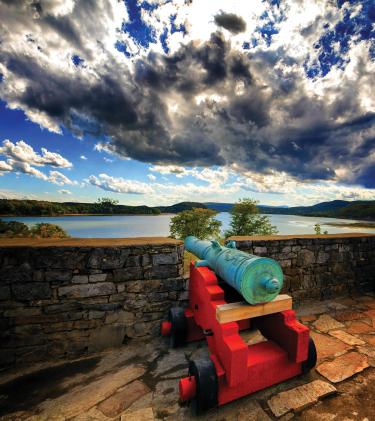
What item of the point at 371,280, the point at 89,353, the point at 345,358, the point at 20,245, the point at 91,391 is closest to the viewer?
the point at 91,391

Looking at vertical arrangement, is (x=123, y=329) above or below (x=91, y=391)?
above

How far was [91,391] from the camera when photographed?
2299 mm

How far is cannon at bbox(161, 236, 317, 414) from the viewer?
6.31ft

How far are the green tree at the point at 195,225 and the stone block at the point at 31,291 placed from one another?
31627 mm

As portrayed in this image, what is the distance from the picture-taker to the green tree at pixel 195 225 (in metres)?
34.7

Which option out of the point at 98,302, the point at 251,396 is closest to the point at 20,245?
the point at 98,302

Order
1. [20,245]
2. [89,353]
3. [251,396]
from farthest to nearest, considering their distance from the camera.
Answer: [89,353] < [20,245] < [251,396]

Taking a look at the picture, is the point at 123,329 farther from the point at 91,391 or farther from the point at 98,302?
the point at 91,391

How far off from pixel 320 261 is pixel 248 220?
27.0m

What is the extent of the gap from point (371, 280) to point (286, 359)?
4.27m

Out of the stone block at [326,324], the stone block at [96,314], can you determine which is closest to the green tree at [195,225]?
Result: the stone block at [326,324]

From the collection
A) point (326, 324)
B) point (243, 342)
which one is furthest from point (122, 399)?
point (326, 324)

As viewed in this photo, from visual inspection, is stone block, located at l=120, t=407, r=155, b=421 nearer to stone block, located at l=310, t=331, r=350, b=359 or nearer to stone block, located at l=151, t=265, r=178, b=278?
stone block, located at l=151, t=265, r=178, b=278

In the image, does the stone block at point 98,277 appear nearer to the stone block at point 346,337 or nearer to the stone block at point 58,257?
the stone block at point 58,257
